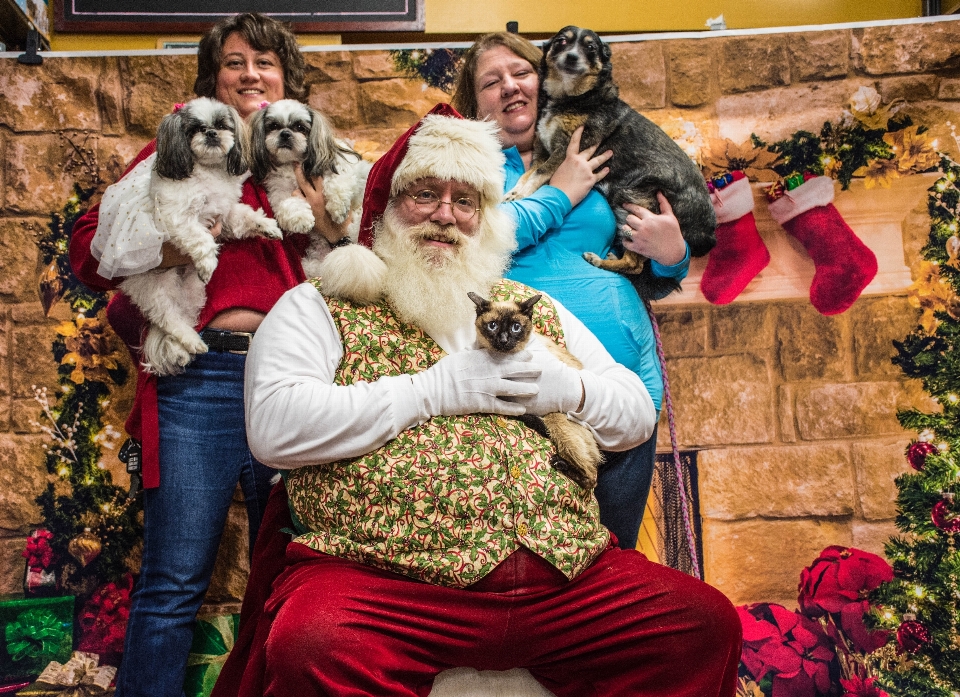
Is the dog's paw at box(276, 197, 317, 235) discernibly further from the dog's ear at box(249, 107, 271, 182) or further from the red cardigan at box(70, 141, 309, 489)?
the dog's ear at box(249, 107, 271, 182)

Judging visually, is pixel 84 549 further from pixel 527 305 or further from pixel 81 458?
pixel 527 305

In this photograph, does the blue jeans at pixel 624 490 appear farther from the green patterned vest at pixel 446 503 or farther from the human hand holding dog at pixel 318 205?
the human hand holding dog at pixel 318 205

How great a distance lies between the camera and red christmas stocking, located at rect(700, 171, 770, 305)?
2895 millimetres

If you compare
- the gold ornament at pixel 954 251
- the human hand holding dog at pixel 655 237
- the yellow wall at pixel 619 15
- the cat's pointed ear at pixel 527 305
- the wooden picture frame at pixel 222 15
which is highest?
the yellow wall at pixel 619 15

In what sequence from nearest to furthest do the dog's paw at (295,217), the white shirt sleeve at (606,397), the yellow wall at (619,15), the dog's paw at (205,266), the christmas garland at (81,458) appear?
the white shirt sleeve at (606,397), the dog's paw at (205,266), the dog's paw at (295,217), the christmas garland at (81,458), the yellow wall at (619,15)

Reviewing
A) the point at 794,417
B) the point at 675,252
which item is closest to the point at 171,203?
the point at 675,252

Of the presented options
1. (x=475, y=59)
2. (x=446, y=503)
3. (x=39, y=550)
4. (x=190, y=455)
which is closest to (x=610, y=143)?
(x=475, y=59)

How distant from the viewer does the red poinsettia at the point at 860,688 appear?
2.72 m

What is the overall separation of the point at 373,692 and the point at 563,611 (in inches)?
15.7

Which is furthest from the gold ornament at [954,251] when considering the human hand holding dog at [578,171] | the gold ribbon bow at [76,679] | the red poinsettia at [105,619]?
the gold ribbon bow at [76,679]

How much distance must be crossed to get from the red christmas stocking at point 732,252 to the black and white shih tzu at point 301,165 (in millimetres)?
1270

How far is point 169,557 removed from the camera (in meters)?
2.12

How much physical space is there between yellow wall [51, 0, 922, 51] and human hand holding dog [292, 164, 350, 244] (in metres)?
1.36

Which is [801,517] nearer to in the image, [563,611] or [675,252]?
[675,252]
